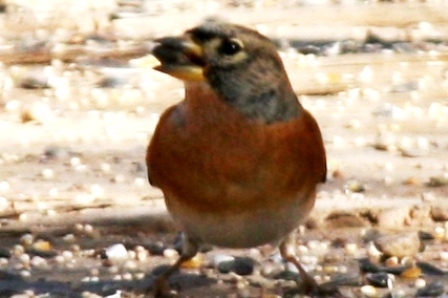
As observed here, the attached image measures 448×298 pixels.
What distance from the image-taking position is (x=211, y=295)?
3.74 metres

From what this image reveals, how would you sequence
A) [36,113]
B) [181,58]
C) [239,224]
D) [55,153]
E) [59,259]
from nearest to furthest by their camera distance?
[181,58] → [239,224] → [59,259] → [55,153] → [36,113]

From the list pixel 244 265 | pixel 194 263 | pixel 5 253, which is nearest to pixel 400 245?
pixel 244 265

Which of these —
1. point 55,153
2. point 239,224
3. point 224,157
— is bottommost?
point 55,153

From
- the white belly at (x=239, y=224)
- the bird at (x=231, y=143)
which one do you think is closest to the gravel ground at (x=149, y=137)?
the white belly at (x=239, y=224)

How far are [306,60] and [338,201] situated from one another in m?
1.58

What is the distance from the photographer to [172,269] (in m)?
3.79

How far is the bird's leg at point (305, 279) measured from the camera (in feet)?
12.3

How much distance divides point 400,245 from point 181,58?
3.54ft

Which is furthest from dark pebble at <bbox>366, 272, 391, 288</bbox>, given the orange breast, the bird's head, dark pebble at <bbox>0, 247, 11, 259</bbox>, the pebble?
dark pebble at <bbox>0, 247, 11, 259</bbox>

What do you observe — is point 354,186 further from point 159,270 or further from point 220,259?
point 159,270

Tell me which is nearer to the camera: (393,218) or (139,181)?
(393,218)

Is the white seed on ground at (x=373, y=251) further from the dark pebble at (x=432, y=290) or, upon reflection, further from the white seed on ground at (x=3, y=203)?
the white seed on ground at (x=3, y=203)

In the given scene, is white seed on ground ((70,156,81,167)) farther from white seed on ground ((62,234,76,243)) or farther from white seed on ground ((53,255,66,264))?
white seed on ground ((53,255,66,264))

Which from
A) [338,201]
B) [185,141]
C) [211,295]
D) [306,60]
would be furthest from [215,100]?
[306,60]
